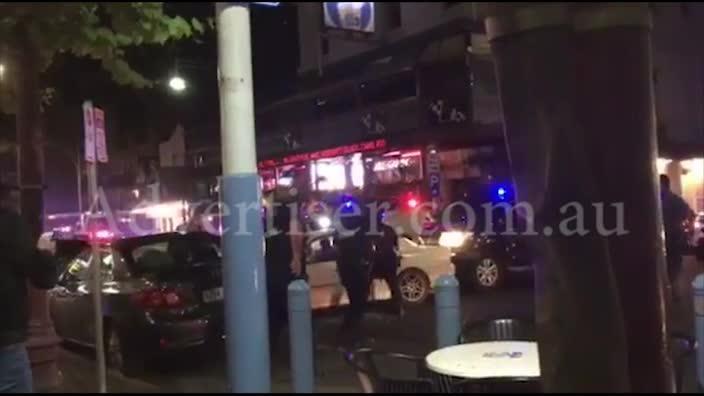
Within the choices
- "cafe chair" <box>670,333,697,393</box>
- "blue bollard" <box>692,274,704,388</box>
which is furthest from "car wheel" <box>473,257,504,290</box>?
"cafe chair" <box>670,333,697,393</box>

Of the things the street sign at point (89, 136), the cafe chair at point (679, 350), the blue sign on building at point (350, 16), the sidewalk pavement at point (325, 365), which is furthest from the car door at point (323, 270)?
the cafe chair at point (679, 350)

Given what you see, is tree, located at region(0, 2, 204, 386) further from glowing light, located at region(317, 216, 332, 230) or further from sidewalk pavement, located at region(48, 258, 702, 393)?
glowing light, located at region(317, 216, 332, 230)

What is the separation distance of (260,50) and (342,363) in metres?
18.4

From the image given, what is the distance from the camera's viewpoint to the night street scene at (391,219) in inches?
157

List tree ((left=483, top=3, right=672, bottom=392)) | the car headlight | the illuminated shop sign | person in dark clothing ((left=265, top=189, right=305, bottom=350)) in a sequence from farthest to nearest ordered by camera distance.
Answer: the illuminated shop sign < the car headlight < person in dark clothing ((left=265, top=189, right=305, bottom=350)) < tree ((left=483, top=3, right=672, bottom=392))

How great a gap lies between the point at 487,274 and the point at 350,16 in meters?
10.0

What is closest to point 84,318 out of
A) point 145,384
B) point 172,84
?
point 145,384

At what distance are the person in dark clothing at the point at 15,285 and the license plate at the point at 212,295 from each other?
16.6ft

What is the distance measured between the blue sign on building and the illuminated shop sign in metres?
17.1

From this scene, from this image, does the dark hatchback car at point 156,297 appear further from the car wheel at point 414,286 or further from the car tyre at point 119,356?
the car wheel at point 414,286

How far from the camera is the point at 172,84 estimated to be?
17094mm

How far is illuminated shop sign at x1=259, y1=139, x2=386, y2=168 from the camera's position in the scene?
80.4ft

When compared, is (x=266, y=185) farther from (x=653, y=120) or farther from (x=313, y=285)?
(x=653, y=120)

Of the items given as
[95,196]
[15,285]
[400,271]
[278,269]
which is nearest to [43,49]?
[95,196]
